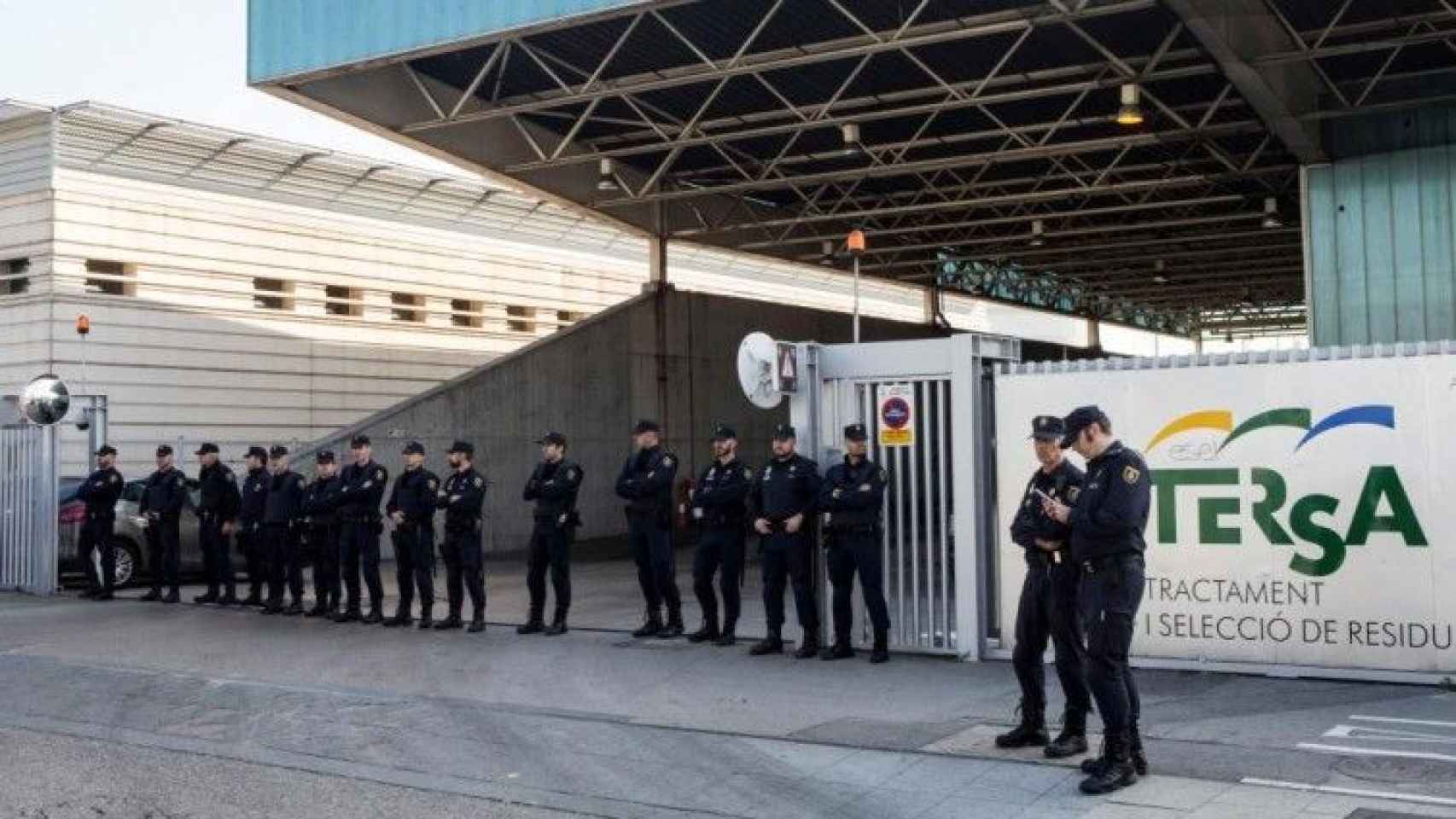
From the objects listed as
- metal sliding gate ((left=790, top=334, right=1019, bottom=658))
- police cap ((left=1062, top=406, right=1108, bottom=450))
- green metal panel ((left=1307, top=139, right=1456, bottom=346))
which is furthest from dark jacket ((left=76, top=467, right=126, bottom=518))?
green metal panel ((left=1307, top=139, right=1456, bottom=346))

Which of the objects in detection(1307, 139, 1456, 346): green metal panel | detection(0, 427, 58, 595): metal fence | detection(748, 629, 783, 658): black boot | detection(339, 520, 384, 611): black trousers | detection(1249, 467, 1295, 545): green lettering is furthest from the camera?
detection(1307, 139, 1456, 346): green metal panel

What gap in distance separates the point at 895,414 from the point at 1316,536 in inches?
124

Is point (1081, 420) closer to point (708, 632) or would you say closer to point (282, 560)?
point (708, 632)

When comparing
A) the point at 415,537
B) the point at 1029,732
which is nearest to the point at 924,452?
the point at 1029,732

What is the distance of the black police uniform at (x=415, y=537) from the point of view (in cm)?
1312

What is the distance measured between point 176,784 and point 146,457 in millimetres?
19084

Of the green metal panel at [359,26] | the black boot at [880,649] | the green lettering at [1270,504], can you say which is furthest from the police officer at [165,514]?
the green lettering at [1270,504]

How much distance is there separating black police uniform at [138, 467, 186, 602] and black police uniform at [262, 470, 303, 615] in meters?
1.33

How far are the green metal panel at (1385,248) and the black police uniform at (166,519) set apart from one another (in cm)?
1385

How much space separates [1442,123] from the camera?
17.6 m

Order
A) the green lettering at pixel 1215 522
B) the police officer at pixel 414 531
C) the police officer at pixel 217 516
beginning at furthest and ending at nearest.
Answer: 1. the police officer at pixel 217 516
2. the police officer at pixel 414 531
3. the green lettering at pixel 1215 522

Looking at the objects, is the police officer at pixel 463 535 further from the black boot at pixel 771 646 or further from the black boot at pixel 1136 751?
the black boot at pixel 1136 751

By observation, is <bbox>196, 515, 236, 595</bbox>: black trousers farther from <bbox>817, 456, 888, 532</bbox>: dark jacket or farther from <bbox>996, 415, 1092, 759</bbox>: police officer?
<bbox>996, 415, 1092, 759</bbox>: police officer

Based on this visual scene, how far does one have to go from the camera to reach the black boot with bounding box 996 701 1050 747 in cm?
740
